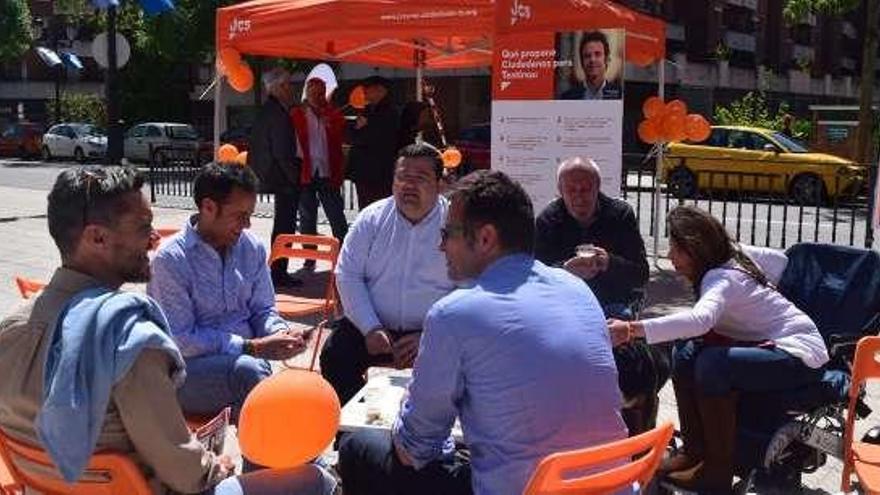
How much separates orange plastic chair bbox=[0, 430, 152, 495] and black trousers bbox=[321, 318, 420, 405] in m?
1.98

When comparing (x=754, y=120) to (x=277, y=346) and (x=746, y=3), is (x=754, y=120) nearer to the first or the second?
(x=746, y=3)

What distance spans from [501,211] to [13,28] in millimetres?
36619

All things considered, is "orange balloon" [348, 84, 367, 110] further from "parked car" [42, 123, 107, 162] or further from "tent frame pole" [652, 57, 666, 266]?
"parked car" [42, 123, 107, 162]

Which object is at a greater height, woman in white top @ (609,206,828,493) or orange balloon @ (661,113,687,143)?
orange balloon @ (661,113,687,143)

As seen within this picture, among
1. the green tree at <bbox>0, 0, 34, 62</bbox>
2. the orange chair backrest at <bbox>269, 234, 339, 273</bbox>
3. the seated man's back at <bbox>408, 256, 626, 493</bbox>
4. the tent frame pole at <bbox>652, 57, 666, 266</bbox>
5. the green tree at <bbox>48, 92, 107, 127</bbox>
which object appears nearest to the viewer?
the seated man's back at <bbox>408, 256, 626, 493</bbox>

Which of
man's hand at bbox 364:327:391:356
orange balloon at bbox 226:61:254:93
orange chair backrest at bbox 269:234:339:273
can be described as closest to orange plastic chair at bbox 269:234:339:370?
orange chair backrest at bbox 269:234:339:273

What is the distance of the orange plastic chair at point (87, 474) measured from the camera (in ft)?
7.25

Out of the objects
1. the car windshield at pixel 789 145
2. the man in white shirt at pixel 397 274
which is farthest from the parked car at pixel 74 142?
the man in white shirt at pixel 397 274

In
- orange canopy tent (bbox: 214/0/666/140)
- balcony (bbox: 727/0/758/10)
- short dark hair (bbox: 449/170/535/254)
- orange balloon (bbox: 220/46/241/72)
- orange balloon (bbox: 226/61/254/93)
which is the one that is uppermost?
balcony (bbox: 727/0/758/10)

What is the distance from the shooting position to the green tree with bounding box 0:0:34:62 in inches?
1362

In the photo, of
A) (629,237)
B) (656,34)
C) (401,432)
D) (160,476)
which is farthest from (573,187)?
(656,34)

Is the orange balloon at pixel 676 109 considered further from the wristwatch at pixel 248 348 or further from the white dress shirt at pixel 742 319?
the wristwatch at pixel 248 348

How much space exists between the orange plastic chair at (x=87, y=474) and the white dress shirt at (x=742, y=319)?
2113 mm

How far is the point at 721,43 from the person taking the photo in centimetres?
3884
